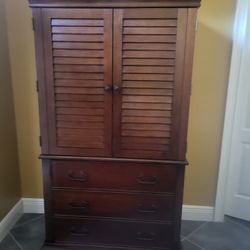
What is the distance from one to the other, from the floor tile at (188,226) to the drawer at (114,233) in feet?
1.23

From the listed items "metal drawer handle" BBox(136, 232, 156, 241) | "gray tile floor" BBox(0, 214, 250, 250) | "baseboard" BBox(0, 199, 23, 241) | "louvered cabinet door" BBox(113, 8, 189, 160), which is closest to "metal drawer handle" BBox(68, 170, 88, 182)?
"louvered cabinet door" BBox(113, 8, 189, 160)

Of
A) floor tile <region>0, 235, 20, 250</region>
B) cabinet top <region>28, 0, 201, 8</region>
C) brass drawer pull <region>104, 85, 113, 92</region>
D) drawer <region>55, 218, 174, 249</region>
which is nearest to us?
cabinet top <region>28, 0, 201, 8</region>

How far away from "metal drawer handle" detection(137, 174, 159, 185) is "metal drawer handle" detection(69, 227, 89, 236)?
527 millimetres

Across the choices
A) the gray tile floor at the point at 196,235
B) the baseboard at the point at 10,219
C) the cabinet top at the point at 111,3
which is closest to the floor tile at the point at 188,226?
the gray tile floor at the point at 196,235

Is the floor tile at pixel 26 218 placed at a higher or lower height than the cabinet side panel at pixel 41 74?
lower

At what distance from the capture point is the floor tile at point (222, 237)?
1977 mm

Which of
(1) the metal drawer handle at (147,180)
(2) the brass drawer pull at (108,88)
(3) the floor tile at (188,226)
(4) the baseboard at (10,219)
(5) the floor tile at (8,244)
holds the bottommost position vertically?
(5) the floor tile at (8,244)

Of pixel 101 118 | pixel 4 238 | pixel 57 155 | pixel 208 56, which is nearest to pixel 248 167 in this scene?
pixel 208 56

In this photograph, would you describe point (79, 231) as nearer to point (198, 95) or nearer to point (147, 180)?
point (147, 180)

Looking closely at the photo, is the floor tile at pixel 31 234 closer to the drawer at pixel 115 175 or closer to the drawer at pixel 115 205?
the drawer at pixel 115 205

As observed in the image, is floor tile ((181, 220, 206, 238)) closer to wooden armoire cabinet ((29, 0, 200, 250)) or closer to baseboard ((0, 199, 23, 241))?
wooden armoire cabinet ((29, 0, 200, 250))

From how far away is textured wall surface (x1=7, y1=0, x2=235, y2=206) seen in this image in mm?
1929

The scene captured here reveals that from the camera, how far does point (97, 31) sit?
1.48 m

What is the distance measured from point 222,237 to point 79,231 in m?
1.13
